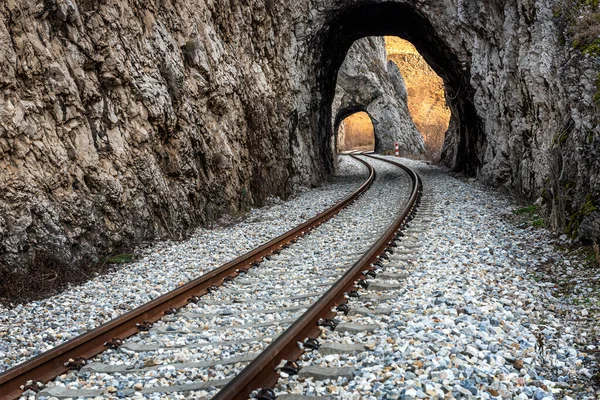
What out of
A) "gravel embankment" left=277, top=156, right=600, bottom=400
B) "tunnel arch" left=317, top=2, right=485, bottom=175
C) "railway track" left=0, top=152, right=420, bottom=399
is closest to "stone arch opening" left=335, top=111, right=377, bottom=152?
"tunnel arch" left=317, top=2, right=485, bottom=175

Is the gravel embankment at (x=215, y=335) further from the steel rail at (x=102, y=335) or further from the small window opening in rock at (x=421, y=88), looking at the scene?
the small window opening in rock at (x=421, y=88)

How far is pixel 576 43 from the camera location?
8.70 metres

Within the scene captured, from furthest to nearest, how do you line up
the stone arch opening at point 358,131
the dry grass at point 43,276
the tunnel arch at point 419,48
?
the stone arch opening at point 358,131
the tunnel arch at point 419,48
the dry grass at point 43,276

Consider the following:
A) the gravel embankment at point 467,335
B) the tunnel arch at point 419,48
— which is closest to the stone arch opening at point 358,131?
the tunnel arch at point 419,48

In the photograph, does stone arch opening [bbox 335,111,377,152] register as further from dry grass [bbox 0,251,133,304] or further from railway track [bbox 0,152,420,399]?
railway track [bbox 0,152,420,399]

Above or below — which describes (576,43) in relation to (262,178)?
above

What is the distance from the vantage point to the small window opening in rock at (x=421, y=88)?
231 ft

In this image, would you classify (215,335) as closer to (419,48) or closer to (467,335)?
(467,335)

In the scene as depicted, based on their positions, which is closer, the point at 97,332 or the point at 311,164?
the point at 97,332

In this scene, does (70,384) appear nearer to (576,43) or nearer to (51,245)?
(51,245)

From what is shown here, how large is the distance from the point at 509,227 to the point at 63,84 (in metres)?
8.36

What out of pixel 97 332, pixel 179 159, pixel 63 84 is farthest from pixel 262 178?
pixel 97 332

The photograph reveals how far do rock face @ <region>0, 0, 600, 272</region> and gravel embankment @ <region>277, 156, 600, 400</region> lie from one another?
216 centimetres

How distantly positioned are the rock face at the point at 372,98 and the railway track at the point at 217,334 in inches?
1463
